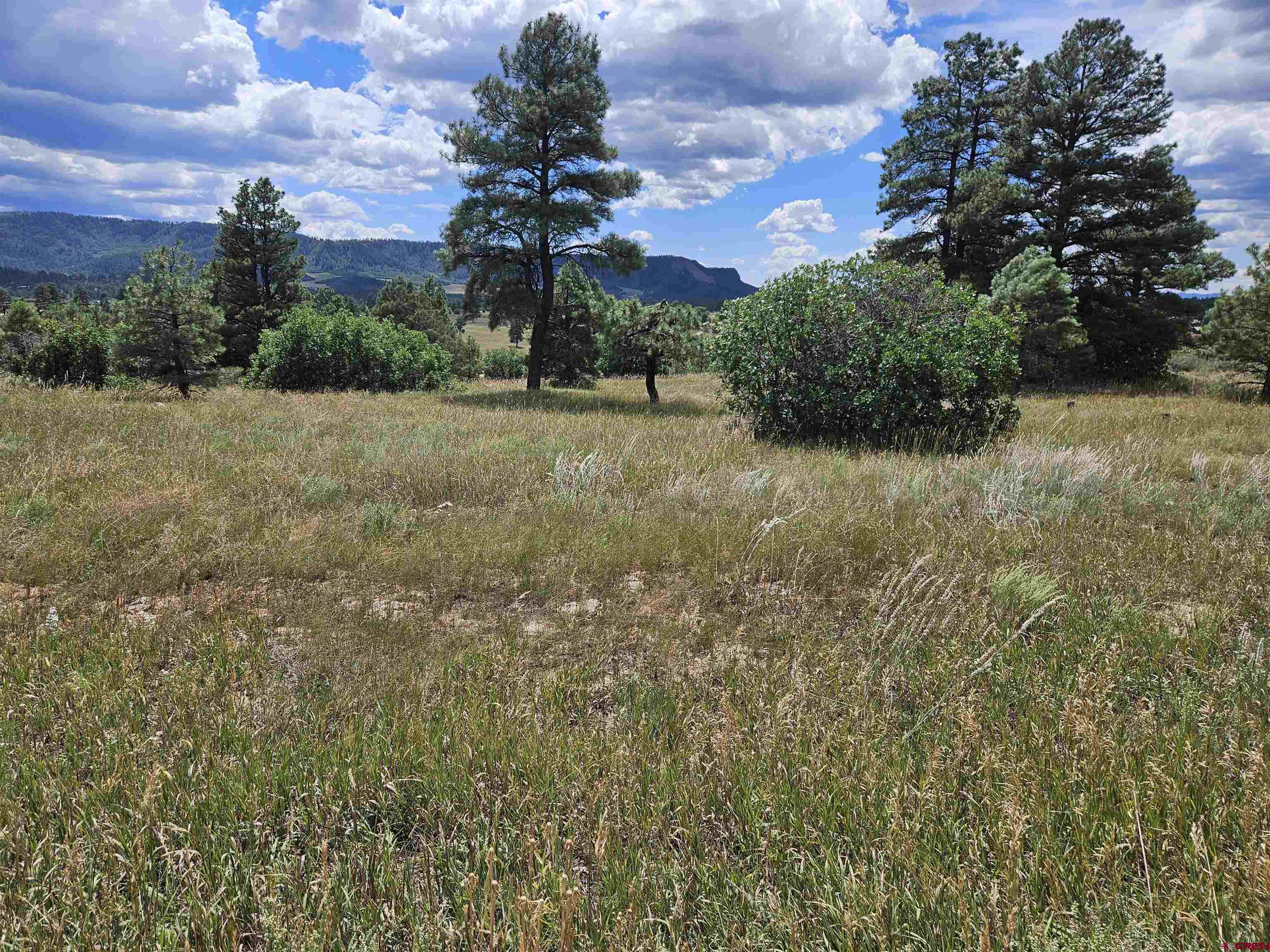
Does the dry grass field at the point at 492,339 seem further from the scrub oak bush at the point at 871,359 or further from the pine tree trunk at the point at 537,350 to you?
the scrub oak bush at the point at 871,359

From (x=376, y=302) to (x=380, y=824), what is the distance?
7225 cm

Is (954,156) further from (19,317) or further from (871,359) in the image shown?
(19,317)

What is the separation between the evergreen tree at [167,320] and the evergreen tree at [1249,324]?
30416 millimetres

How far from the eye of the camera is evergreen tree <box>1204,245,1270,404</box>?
18.4 meters

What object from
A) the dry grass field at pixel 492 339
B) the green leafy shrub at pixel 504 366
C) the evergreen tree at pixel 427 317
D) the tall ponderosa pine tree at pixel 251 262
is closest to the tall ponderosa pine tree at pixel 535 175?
the tall ponderosa pine tree at pixel 251 262

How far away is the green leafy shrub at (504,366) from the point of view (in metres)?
63.2

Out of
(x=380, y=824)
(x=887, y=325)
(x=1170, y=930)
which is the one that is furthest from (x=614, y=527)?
(x=887, y=325)

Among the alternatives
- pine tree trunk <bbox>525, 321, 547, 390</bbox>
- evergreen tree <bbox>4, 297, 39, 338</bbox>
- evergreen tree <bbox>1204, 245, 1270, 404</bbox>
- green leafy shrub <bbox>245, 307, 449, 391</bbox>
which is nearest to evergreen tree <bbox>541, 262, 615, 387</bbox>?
pine tree trunk <bbox>525, 321, 547, 390</bbox>

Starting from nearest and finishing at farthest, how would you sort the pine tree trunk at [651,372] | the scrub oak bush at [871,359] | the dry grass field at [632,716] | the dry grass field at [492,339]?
the dry grass field at [632,716] < the scrub oak bush at [871,359] < the pine tree trunk at [651,372] < the dry grass field at [492,339]

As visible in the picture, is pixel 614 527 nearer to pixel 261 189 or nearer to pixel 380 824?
pixel 380 824

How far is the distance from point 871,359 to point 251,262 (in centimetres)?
4244

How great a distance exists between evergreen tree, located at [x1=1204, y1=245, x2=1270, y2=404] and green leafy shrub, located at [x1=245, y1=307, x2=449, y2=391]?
29940mm

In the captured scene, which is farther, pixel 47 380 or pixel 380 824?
pixel 47 380

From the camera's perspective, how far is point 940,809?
2.34m
